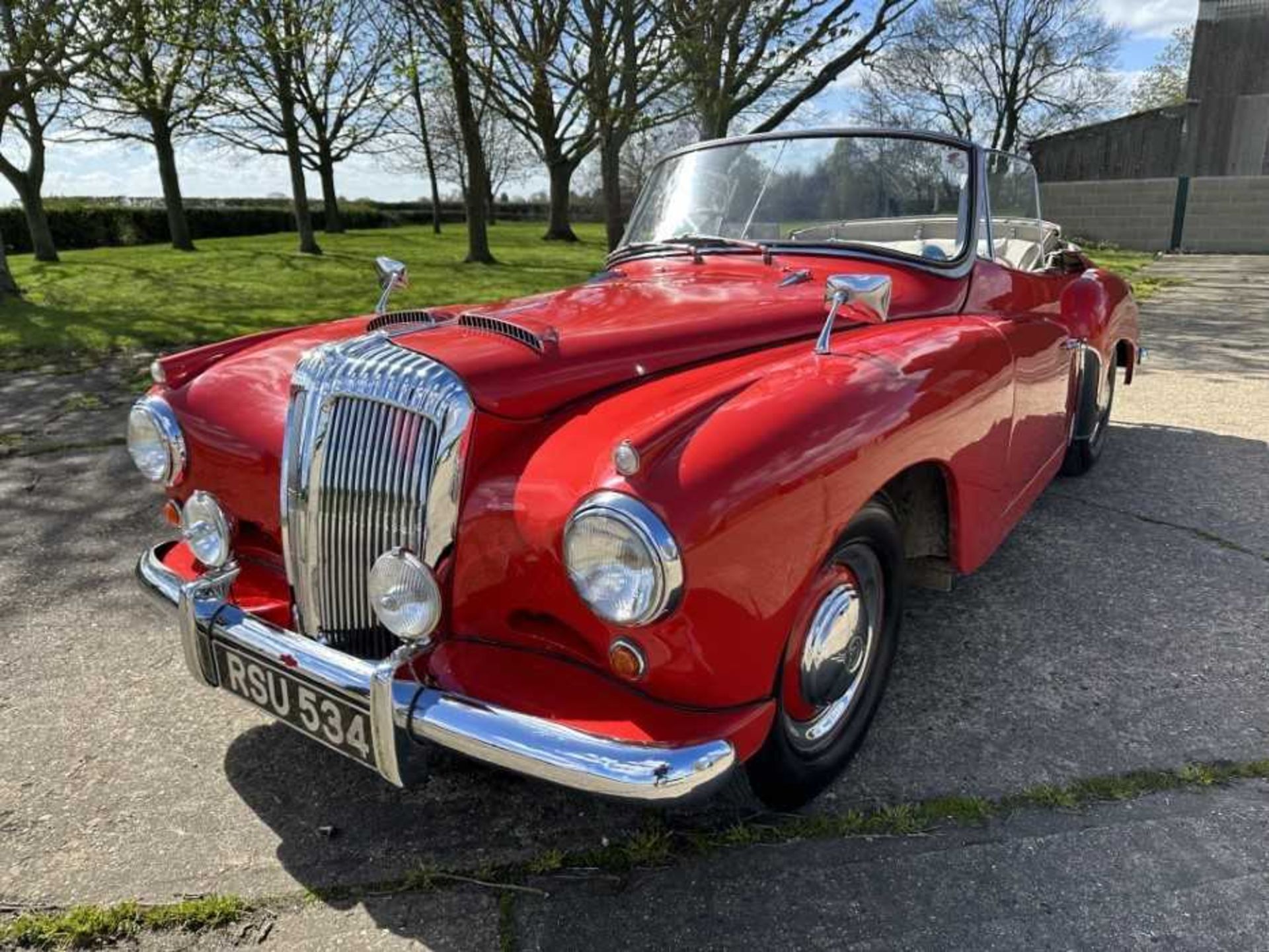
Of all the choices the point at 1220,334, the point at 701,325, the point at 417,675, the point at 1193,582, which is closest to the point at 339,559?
the point at 417,675

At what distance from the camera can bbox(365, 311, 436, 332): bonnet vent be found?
2586 millimetres

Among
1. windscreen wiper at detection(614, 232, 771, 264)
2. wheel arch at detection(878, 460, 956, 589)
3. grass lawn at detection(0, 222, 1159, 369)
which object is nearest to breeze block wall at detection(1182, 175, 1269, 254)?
grass lawn at detection(0, 222, 1159, 369)

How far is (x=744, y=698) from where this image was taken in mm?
1896

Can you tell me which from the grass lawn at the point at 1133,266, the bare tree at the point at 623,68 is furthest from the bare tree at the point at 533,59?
the grass lawn at the point at 1133,266

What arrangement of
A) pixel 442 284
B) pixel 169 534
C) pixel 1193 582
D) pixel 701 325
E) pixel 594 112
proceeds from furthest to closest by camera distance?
pixel 442 284, pixel 594 112, pixel 169 534, pixel 1193 582, pixel 701 325

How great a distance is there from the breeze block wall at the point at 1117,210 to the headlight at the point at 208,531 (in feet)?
69.7

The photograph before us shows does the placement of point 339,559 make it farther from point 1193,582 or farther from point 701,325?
point 1193,582

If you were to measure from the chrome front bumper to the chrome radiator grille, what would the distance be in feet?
0.48

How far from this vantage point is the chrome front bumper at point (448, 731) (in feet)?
5.62

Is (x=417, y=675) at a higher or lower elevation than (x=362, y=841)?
higher

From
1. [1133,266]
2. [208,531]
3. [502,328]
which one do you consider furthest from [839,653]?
[1133,266]

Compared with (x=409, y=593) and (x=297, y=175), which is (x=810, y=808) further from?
(x=297, y=175)

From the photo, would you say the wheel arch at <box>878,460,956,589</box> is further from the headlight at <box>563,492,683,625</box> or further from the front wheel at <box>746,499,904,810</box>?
the headlight at <box>563,492,683,625</box>

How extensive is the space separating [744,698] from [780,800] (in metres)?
0.52
